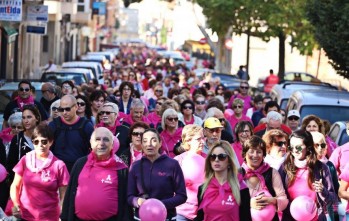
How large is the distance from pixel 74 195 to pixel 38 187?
658 mm

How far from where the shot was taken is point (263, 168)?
1018 centimetres

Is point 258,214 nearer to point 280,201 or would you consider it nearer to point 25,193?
point 280,201

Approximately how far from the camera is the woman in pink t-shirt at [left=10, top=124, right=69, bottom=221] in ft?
34.0

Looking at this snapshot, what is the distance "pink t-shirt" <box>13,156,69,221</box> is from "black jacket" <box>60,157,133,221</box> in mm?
474

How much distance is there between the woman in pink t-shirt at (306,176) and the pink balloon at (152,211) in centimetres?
139

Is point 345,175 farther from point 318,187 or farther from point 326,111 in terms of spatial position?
point 326,111

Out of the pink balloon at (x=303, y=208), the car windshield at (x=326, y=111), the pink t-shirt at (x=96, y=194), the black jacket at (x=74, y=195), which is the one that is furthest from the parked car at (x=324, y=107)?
the pink t-shirt at (x=96, y=194)

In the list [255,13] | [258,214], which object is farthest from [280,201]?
[255,13]

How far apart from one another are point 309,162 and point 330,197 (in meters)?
0.37

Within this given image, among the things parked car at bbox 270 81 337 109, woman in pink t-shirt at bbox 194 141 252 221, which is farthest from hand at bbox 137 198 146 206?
parked car at bbox 270 81 337 109

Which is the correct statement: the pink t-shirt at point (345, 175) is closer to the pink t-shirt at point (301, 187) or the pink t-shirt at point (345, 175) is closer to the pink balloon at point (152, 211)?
the pink t-shirt at point (301, 187)

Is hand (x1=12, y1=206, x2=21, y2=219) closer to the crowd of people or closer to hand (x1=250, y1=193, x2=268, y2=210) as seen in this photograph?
the crowd of people

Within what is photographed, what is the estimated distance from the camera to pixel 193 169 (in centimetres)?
1090

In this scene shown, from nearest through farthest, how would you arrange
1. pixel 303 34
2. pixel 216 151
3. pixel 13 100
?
1. pixel 216 151
2. pixel 13 100
3. pixel 303 34
